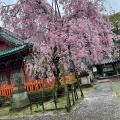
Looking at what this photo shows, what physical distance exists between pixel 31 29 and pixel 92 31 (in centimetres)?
366

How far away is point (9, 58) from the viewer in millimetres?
16875

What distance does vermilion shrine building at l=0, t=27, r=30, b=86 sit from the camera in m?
16.5

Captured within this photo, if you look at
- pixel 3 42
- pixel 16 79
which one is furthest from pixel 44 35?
pixel 3 42

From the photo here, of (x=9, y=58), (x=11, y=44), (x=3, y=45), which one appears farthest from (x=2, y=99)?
(x=3, y=45)

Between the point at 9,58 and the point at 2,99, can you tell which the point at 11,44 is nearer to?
the point at 9,58

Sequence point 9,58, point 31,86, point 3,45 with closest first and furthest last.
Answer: point 31,86
point 9,58
point 3,45

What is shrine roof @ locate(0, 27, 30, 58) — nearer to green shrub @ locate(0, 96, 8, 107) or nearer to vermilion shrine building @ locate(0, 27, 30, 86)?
vermilion shrine building @ locate(0, 27, 30, 86)

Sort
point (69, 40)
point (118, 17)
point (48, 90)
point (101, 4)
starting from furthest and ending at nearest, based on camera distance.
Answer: point (118, 17)
point (48, 90)
point (101, 4)
point (69, 40)

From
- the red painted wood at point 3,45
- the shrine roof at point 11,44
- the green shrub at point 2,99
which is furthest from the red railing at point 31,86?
the red painted wood at point 3,45

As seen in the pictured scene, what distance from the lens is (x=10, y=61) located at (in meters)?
17.3

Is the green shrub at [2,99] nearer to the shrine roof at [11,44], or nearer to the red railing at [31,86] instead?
the red railing at [31,86]

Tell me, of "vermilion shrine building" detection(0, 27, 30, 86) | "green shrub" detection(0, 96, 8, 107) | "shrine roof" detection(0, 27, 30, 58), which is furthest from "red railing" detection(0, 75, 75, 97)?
"shrine roof" detection(0, 27, 30, 58)

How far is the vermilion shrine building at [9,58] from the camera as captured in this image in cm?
1645

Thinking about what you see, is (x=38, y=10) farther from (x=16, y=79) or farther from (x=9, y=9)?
(x=16, y=79)
